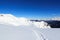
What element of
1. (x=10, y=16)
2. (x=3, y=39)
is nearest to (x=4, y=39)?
(x=3, y=39)

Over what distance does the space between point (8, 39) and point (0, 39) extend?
71cm

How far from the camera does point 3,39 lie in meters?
10.3

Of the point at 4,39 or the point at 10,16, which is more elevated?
the point at 10,16

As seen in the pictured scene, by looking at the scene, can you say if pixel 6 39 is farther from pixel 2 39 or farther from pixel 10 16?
pixel 10 16

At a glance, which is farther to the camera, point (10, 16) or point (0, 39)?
point (10, 16)

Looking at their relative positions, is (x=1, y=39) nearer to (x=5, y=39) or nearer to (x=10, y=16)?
(x=5, y=39)

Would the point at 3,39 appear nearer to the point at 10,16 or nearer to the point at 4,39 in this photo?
the point at 4,39

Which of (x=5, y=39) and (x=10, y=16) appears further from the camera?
(x=10, y=16)

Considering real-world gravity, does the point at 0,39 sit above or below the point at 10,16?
below

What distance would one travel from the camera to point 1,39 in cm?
1023

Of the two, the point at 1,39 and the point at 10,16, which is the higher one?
the point at 10,16

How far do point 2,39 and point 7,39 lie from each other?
0.44m

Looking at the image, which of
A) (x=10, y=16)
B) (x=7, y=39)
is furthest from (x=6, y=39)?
(x=10, y=16)

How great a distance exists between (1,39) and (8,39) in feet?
2.04
